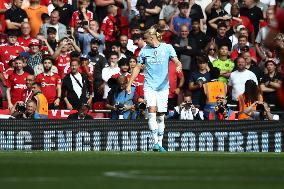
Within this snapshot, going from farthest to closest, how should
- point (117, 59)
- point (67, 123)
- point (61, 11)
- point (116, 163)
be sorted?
point (61, 11) < point (117, 59) < point (67, 123) < point (116, 163)

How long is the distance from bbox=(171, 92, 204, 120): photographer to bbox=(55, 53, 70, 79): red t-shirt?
3.14m

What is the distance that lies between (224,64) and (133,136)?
440cm

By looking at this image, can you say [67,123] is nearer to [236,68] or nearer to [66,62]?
[66,62]

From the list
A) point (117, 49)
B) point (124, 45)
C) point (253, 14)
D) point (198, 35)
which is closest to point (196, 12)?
point (198, 35)

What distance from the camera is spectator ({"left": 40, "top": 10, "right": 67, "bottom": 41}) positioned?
24688mm

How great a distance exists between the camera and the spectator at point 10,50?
23625 mm

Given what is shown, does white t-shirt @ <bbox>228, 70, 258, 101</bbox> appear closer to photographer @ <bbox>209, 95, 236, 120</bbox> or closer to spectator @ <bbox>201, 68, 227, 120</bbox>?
spectator @ <bbox>201, 68, 227, 120</bbox>

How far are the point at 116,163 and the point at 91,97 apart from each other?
966 cm

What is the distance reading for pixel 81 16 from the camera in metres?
25.2

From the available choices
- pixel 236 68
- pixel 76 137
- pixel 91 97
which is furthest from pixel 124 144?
pixel 236 68

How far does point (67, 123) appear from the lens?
20.6m

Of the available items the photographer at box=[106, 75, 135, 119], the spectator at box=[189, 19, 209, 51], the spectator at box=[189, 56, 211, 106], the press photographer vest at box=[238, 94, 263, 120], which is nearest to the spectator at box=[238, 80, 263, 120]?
Result: the press photographer vest at box=[238, 94, 263, 120]

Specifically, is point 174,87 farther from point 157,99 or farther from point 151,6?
point 157,99

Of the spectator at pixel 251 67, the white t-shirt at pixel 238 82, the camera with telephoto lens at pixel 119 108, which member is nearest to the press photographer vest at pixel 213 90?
the white t-shirt at pixel 238 82
